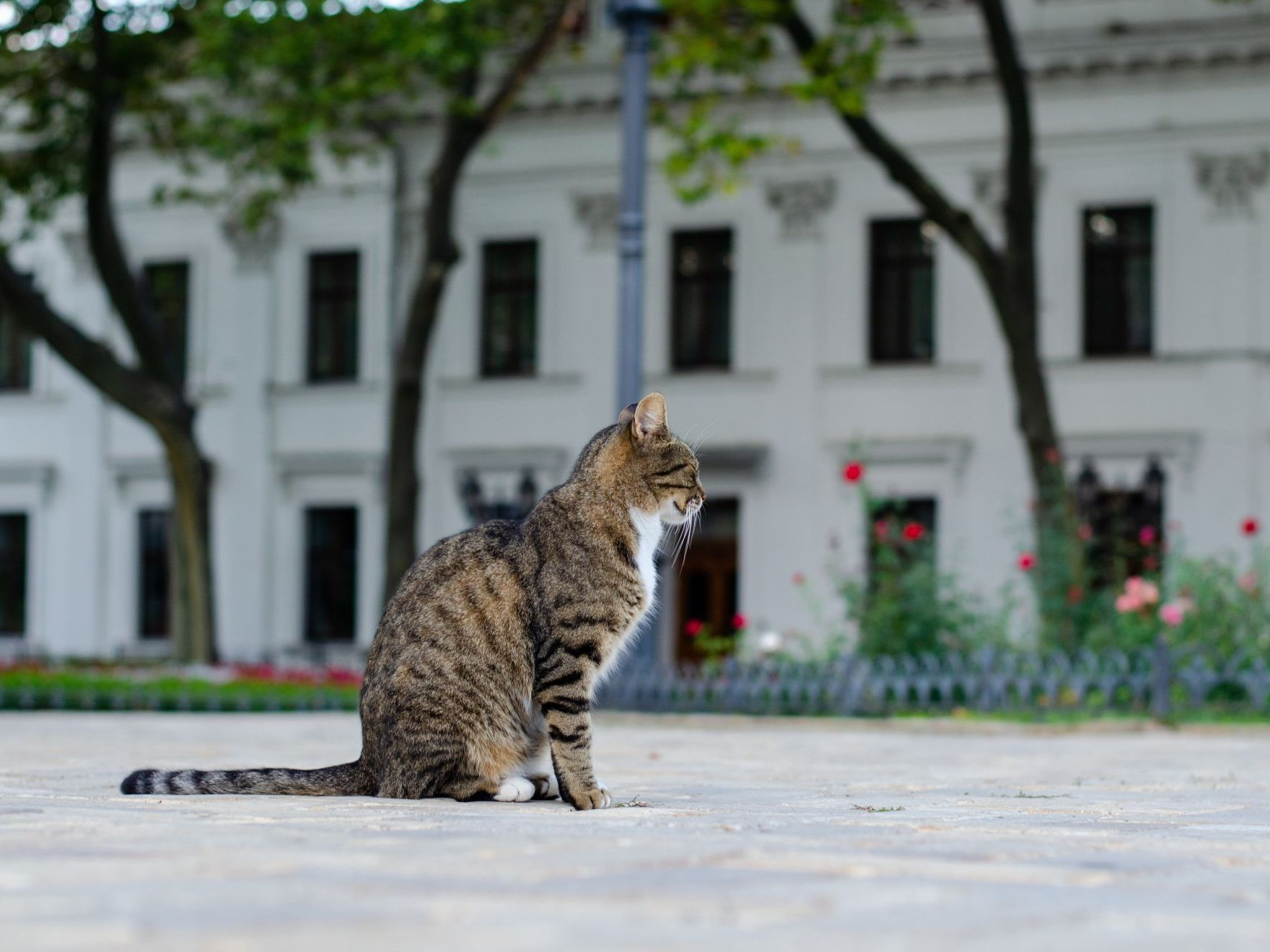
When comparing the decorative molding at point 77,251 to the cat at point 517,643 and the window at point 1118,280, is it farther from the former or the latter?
the cat at point 517,643

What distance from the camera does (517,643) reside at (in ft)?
24.8

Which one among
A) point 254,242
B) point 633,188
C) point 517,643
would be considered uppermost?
point 254,242

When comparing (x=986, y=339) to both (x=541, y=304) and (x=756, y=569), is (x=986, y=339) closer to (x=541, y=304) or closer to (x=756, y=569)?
(x=756, y=569)

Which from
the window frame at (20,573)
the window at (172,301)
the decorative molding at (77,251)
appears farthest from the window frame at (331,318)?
the window frame at (20,573)

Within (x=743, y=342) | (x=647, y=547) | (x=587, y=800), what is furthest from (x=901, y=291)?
(x=587, y=800)

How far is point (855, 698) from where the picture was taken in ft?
57.9

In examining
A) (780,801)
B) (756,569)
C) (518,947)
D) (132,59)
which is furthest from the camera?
(756,569)

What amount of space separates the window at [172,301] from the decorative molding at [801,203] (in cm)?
1013

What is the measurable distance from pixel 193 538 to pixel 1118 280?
13141 mm

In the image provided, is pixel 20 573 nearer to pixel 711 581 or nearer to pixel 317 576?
pixel 317 576

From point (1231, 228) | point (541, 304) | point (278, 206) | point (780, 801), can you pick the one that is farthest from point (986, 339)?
point (780, 801)

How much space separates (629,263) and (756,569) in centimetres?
1506

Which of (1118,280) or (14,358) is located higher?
(1118,280)

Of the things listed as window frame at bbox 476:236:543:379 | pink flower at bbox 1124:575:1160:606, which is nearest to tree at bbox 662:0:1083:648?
pink flower at bbox 1124:575:1160:606
